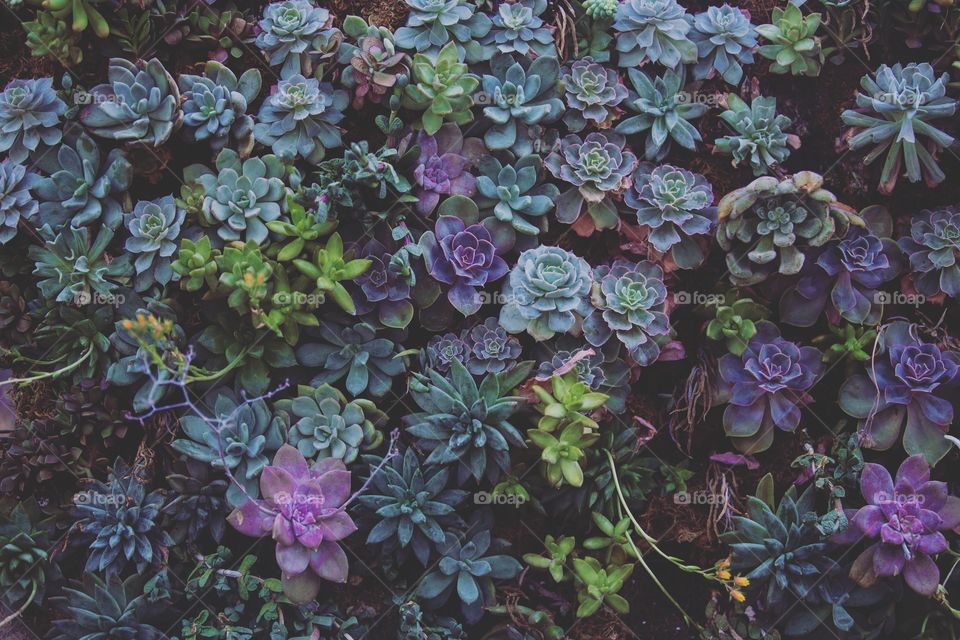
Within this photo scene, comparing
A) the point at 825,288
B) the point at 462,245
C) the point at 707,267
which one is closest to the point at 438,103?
the point at 462,245

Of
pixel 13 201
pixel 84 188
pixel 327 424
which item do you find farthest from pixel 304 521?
pixel 13 201

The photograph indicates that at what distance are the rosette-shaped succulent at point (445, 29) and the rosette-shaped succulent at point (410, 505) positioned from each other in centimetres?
143

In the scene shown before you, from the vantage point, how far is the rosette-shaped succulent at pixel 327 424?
8.21 ft

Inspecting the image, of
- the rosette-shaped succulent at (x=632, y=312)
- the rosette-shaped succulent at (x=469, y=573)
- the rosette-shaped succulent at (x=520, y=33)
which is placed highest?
the rosette-shaped succulent at (x=520, y=33)

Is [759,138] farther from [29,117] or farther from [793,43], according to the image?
[29,117]

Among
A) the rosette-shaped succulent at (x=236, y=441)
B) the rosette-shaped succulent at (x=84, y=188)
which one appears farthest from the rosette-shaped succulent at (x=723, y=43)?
the rosette-shaped succulent at (x=84, y=188)

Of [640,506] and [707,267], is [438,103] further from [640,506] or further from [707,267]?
[640,506]

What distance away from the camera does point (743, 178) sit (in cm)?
286

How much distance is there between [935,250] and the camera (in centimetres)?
266

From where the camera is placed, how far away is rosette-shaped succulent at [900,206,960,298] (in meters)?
2.66

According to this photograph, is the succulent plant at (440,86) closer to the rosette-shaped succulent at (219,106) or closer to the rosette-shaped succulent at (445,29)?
the rosette-shaped succulent at (445,29)

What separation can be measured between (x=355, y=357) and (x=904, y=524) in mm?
1831

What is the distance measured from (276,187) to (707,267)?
1550 mm

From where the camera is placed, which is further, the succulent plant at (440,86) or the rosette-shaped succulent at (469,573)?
the succulent plant at (440,86)
